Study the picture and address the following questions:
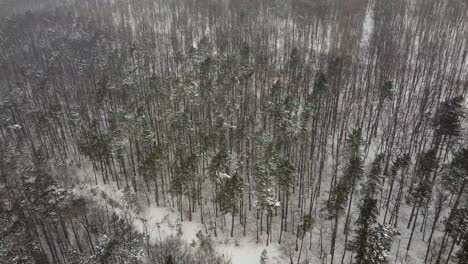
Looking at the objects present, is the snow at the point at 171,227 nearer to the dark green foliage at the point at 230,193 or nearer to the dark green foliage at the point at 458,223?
the dark green foliage at the point at 230,193

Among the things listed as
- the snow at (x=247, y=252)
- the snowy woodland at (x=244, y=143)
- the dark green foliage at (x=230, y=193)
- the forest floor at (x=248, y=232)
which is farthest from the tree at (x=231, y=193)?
the forest floor at (x=248, y=232)

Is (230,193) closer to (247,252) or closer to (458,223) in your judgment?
(247,252)

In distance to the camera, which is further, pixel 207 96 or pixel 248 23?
pixel 248 23

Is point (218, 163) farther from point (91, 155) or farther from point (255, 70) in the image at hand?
point (255, 70)

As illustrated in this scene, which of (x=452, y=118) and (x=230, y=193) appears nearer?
(x=230, y=193)

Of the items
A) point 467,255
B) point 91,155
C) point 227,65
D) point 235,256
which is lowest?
point 235,256

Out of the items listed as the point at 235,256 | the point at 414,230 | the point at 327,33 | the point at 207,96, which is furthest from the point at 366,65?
the point at 235,256

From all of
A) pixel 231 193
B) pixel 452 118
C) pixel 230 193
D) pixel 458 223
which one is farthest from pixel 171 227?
pixel 452 118

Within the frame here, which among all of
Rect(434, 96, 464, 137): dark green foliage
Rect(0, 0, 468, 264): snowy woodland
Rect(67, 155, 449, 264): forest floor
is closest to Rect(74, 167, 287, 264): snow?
Rect(67, 155, 449, 264): forest floor
